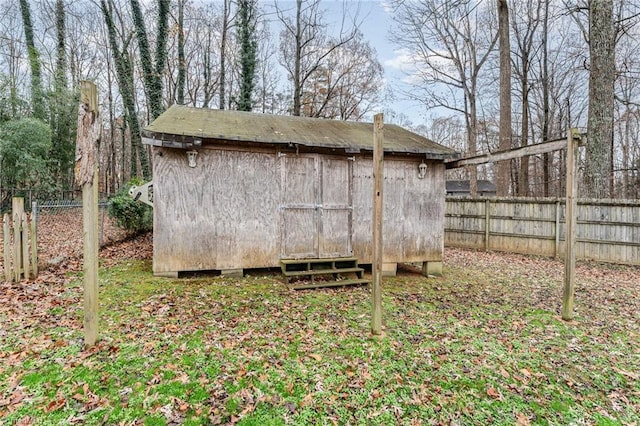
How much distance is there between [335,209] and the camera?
654 cm

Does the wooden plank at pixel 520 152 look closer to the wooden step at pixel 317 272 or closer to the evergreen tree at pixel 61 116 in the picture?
the wooden step at pixel 317 272

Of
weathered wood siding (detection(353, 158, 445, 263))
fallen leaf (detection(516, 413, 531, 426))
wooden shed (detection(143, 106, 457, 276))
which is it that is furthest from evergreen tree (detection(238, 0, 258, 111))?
fallen leaf (detection(516, 413, 531, 426))

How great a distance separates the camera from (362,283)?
626 cm

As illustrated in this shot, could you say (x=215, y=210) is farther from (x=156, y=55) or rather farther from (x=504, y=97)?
(x=504, y=97)

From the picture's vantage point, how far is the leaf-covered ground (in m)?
2.64

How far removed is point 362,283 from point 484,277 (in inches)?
113

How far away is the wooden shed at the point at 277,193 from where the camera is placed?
18.7 ft

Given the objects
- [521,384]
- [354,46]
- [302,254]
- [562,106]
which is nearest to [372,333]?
[521,384]

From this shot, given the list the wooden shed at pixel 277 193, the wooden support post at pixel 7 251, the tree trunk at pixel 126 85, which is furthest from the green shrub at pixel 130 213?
the wooden support post at pixel 7 251

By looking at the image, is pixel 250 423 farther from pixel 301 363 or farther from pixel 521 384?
pixel 521 384

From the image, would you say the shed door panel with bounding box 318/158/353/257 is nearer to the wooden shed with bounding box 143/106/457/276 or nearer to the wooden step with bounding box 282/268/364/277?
the wooden shed with bounding box 143/106/457/276

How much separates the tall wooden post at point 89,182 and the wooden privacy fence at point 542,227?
10271 mm

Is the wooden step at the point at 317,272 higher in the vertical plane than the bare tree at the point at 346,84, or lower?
lower

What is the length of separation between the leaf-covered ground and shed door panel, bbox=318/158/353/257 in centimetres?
122
